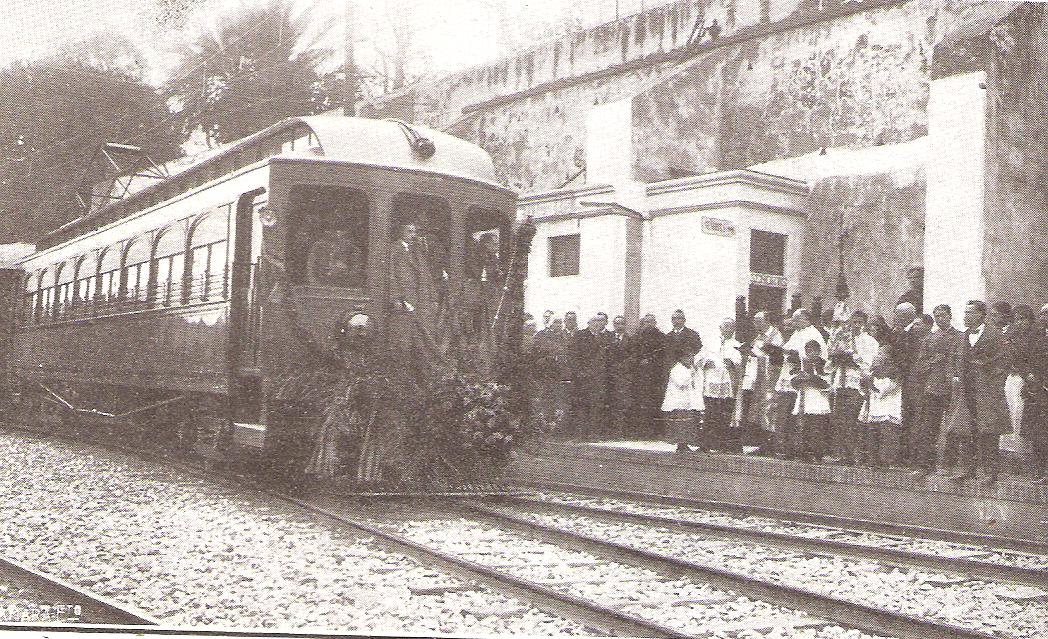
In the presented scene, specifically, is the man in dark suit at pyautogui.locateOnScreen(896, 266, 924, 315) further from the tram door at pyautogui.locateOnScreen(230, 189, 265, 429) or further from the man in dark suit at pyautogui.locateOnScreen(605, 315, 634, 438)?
the tram door at pyautogui.locateOnScreen(230, 189, 265, 429)

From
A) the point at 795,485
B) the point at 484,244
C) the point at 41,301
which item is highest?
the point at 484,244

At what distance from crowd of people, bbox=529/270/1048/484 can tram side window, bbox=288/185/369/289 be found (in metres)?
1.42

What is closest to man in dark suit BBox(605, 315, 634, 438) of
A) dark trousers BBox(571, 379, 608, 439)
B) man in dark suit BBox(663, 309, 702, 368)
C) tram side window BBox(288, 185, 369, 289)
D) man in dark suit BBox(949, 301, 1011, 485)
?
dark trousers BBox(571, 379, 608, 439)

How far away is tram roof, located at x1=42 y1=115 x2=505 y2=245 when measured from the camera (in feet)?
21.7

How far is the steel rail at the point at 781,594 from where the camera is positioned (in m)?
4.01

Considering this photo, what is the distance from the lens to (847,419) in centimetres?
770

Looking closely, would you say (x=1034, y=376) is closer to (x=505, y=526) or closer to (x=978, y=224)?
(x=978, y=224)

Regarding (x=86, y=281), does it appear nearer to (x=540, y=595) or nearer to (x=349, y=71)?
(x=349, y=71)

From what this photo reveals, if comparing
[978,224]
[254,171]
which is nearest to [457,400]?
[254,171]

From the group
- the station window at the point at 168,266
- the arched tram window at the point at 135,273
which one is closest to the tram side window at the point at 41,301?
the arched tram window at the point at 135,273

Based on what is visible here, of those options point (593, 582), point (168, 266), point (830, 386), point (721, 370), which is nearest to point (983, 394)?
point (830, 386)

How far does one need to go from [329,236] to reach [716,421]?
355cm

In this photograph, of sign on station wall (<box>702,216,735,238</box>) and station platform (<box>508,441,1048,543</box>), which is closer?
station platform (<box>508,441,1048,543</box>)

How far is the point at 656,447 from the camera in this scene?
8984mm
